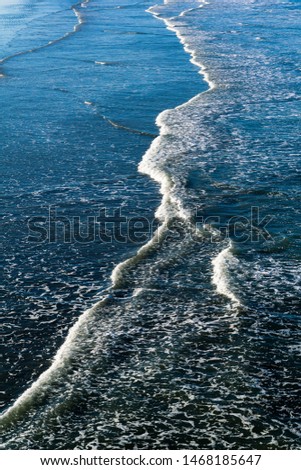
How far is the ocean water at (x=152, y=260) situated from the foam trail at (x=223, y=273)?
3 centimetres

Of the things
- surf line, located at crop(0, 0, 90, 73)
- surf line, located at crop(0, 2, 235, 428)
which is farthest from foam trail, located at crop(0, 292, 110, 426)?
surf line, located at crop(0, 0, 90, 73)

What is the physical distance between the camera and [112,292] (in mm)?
7684

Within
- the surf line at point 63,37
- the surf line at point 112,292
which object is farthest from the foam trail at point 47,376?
the surf line at point 63,37

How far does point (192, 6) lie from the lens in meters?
37.8

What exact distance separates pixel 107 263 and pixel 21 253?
117cm

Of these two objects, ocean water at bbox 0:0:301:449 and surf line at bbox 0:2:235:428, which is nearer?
ocean water at bbox 0:0:301:449

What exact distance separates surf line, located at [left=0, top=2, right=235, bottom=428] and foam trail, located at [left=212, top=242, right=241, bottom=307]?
2 centimetres

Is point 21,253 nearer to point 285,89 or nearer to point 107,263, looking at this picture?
point 107,263

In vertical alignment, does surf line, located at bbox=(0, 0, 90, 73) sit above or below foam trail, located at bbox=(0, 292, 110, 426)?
above

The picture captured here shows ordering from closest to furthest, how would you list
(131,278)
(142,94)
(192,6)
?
(131,278), (142,94), (192,6)

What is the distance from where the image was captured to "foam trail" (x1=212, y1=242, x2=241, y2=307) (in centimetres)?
746

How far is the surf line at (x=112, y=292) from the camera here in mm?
5805

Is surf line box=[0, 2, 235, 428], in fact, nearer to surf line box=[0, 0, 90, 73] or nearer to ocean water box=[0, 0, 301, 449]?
ocean water box=[0, 0, 301, 449]

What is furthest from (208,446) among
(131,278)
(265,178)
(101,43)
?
(101,43)
